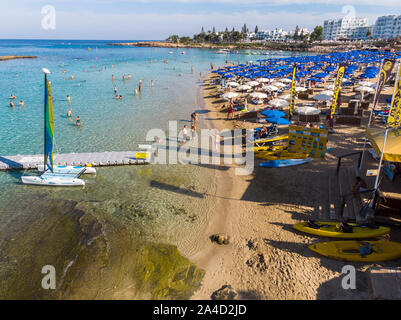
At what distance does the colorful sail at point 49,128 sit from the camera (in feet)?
42.8

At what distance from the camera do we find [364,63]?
58750mm

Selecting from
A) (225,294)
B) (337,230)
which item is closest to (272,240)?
(337,230)

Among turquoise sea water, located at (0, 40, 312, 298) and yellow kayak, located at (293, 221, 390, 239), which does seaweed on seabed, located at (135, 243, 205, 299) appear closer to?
turquoise sea water, located at (0, 40, 312, 298)

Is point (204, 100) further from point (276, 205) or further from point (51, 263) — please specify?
point (51, 263)

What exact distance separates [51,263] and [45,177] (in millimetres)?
6612

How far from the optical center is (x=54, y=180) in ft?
48.1

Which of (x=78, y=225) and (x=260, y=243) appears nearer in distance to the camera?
(x=260, y=243)

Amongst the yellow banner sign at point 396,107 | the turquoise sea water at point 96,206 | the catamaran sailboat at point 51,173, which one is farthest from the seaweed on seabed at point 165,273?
the yellow banner sign at point 396,107

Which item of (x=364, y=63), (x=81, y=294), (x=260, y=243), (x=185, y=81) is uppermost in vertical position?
(x=364, y=63)

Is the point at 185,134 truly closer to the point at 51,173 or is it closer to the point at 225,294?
the point at 51,173

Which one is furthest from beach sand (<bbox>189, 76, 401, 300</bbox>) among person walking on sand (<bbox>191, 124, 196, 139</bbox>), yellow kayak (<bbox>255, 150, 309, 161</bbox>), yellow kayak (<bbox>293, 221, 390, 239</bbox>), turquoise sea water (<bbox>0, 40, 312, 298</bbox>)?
person walking on sand (<bbox>191, 124, 196, 139</bbox>)

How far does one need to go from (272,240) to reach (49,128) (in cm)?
1267

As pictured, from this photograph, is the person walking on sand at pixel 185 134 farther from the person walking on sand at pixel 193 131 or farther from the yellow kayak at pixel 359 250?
the yellow kayak at pixel 359 250

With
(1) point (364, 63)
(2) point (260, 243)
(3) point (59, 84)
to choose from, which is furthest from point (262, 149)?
(1) point (364, 63)
